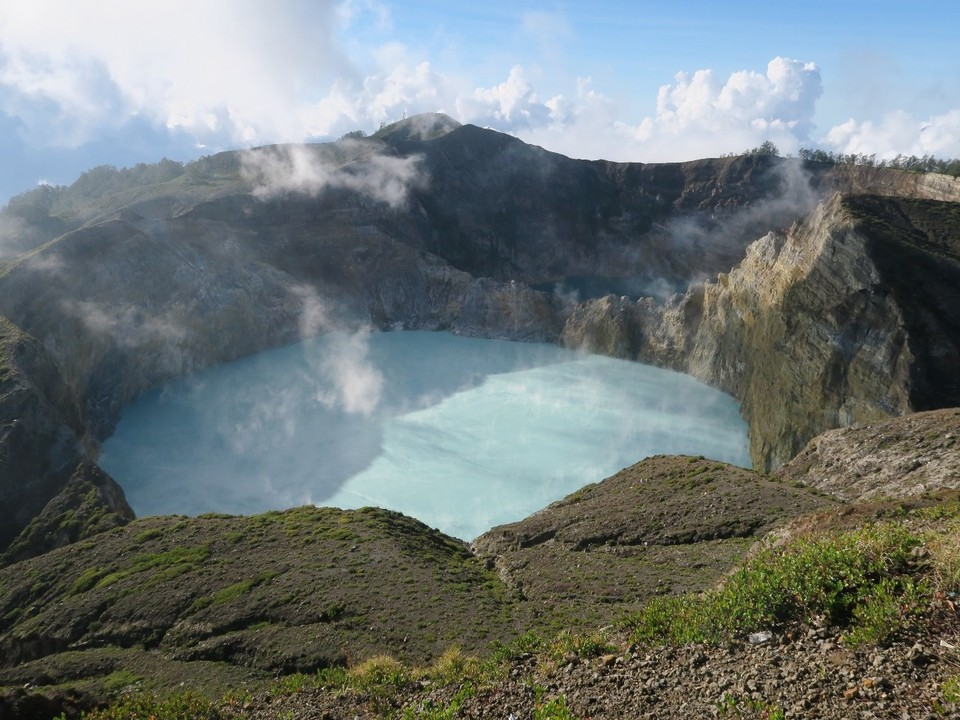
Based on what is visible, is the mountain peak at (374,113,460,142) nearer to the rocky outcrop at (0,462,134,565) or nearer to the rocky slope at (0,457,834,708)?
the rocky outcrop at (0,462,134,565)

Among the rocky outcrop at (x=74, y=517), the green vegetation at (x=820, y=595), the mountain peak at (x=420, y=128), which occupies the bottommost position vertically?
the green vegetation at (x=820, y=595)

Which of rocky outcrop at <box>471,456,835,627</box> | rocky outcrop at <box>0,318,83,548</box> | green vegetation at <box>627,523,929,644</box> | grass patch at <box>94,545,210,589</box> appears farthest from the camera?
rocky outcrop at <box>0,318,83,548</box>

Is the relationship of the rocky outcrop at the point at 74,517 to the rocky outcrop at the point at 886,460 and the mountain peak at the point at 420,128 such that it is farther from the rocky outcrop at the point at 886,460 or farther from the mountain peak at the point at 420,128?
the mountain peak at the point at 420,128

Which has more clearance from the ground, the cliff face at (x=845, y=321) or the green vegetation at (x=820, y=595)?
the cliff face at (x=845, y=321)

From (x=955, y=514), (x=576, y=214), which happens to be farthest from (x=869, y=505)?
(x=576, y=214)

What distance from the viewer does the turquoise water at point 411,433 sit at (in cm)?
3906

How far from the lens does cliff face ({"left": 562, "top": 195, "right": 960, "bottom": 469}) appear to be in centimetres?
3425

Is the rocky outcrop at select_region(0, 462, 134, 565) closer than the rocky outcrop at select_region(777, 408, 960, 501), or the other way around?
the rocky outcrop at select_region(777, 408, 960, 501)

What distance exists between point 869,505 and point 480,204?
97.0m

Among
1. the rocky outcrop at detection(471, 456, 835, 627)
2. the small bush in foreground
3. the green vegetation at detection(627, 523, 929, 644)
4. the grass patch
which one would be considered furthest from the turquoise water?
the green vegetation at detection(627, 523, 929, 644)

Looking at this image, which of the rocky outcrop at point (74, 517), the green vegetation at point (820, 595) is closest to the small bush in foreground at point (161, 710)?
the green vegetation at point (820, 595)

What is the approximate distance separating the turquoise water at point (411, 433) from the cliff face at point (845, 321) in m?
4.57

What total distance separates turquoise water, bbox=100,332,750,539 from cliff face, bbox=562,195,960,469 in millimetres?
4566

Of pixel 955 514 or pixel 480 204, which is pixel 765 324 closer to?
pixel 955 514
